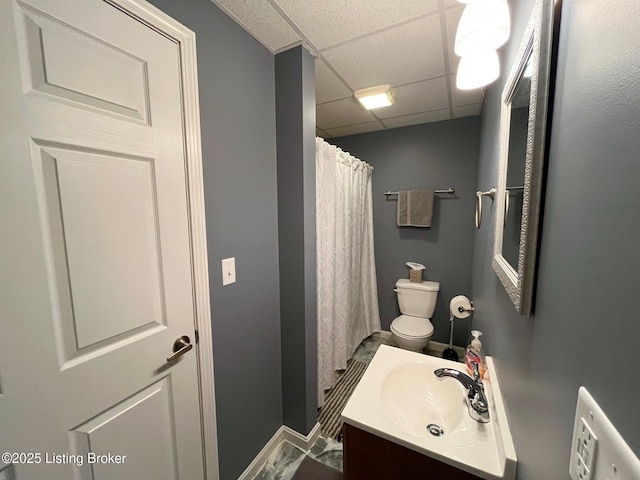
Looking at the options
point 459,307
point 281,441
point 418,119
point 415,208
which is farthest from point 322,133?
point 281,441

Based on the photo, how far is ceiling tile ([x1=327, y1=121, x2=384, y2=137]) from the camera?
248 cm

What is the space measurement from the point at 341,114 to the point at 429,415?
224 cm

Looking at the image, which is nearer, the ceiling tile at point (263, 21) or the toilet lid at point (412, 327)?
the ceiling tile at point (263, 21)

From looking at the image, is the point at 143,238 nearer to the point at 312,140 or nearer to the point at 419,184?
the point at 312,140

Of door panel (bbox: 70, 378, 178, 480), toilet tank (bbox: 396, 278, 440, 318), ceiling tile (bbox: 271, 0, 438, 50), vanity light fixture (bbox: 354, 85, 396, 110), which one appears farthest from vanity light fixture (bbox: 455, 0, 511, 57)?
toilet tank (bbox: 396, 278, 440, 318)

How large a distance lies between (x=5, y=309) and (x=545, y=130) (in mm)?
1259

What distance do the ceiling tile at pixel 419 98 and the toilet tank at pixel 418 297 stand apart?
165cm

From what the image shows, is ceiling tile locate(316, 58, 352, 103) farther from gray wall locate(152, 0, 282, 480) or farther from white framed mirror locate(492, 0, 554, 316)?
white framed mirror locate(492, 0, 554, 316)

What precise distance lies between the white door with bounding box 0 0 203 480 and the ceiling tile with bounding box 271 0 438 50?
591 millimetres

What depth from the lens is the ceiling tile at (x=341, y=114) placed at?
2.00 metres

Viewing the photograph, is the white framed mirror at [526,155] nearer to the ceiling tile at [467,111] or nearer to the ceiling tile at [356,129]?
the ceiling tile at [467,111]

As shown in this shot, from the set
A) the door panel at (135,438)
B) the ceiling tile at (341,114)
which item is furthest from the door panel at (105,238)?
the ceiling tile at (341,114)

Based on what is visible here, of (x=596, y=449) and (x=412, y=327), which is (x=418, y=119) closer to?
(x=412, y=327)

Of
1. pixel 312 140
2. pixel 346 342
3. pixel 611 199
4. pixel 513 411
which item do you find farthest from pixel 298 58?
pixel 346 342
